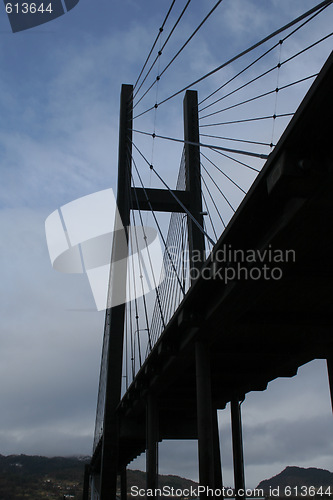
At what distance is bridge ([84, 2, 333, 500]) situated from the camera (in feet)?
17.9

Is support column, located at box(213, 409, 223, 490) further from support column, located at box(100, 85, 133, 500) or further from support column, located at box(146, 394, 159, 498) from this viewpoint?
support column, located at box(100, 85, 133, 500)

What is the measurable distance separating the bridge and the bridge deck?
0.02m

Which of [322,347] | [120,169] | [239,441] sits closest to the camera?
[322,347]

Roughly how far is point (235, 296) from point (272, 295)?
74 cm

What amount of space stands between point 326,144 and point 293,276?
302 centimetres

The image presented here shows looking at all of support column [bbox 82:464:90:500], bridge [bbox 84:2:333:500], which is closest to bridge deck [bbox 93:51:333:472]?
bridge [bbox 84:2:333:500]

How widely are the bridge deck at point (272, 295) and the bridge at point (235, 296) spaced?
2 cm

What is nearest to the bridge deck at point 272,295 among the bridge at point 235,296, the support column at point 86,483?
the bridge at point 235,296

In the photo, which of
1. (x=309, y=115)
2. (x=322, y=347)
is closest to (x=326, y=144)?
(x=309, y=115)

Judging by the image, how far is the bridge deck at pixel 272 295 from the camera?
5293mm

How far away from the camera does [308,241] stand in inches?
262

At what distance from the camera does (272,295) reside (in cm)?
880

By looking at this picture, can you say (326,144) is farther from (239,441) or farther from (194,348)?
(239,441)

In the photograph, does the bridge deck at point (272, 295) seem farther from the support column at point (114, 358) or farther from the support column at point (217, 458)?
the support column at point (217, 458)
